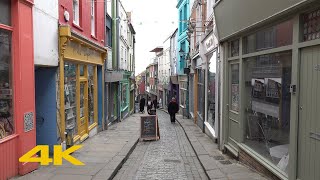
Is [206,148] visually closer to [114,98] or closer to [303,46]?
[303,46]

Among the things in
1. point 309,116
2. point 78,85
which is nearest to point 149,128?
point 78,85

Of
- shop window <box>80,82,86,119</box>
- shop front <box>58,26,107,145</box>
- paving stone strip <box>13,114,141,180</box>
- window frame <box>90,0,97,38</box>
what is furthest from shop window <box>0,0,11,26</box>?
window frame <box>90,0,97,38</box>

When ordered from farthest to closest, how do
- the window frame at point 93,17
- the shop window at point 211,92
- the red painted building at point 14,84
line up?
the window frame at point 93,17 → the shop window at point 211,92 → the red painted building at point 14,84

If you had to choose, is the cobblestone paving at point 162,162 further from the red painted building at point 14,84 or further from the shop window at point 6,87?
the shop window at point 6,87

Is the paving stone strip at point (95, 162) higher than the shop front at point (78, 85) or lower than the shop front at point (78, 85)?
lower

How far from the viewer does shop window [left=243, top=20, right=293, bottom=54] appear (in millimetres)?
5941

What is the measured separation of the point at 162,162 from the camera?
9547 millimetres

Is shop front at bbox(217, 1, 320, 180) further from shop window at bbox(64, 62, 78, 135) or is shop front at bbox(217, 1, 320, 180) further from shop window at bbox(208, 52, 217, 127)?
shop window at bbox(64, 62, 78, 135)

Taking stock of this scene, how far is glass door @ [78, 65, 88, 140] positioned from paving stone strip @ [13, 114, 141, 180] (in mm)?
393

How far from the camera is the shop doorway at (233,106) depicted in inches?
358

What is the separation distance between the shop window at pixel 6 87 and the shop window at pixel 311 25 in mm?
4982

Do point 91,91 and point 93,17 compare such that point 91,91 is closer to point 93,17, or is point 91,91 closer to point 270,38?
point 93,17

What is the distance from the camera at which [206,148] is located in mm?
10844

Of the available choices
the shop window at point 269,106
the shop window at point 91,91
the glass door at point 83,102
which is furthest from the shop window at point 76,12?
the shop window at point 269,106
